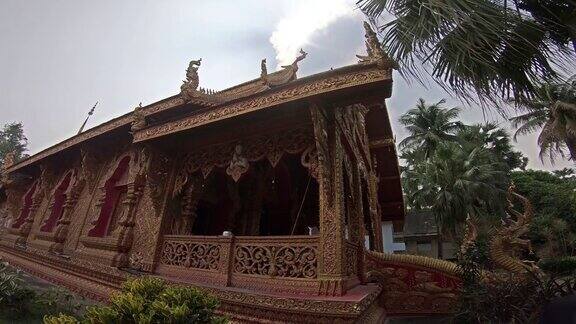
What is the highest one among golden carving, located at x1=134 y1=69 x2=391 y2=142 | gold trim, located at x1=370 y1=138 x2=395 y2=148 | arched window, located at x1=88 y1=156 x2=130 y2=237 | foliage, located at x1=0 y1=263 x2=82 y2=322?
gold trim, located at x1=370 y1=138 x2=395 y2=148

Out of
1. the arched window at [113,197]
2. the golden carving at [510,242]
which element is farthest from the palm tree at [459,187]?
the arched window at [113,197]

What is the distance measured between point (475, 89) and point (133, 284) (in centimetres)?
460

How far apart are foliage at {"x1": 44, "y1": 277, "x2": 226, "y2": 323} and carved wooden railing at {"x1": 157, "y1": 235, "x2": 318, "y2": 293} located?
6.75ft

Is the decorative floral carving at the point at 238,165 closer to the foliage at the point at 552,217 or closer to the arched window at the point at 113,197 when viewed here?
the arched window at the point at 113,197

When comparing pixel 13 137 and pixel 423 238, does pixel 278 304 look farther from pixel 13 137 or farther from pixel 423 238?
pixel 13 137

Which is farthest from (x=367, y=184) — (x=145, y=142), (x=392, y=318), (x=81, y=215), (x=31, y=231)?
(x=31, y=231)

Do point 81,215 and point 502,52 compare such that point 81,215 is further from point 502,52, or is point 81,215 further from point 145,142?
point 502,52

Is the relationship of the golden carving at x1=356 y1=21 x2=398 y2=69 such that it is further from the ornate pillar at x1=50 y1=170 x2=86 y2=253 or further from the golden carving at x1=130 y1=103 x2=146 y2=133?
the ornate pillar at x1=50 y1=170 x2=86 y2=253

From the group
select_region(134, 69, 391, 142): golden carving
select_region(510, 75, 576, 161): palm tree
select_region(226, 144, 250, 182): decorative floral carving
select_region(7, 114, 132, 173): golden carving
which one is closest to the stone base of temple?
select_region(226, 144, 250, 182): decorative floral carving

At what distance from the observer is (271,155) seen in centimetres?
508

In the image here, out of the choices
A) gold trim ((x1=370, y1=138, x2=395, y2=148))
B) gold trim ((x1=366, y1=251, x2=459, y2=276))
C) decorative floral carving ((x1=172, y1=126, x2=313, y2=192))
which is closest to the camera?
decorative floral carving ((x1=172, y1=126, x2=313, y2=192))

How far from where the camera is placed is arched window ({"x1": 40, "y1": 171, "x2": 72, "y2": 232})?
1012 centimetres

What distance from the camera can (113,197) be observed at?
8.08 m

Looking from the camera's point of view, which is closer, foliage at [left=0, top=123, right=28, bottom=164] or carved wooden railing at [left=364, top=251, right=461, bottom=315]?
carved wooden railing at [left=364, top=251, right=461, bottom=315]
